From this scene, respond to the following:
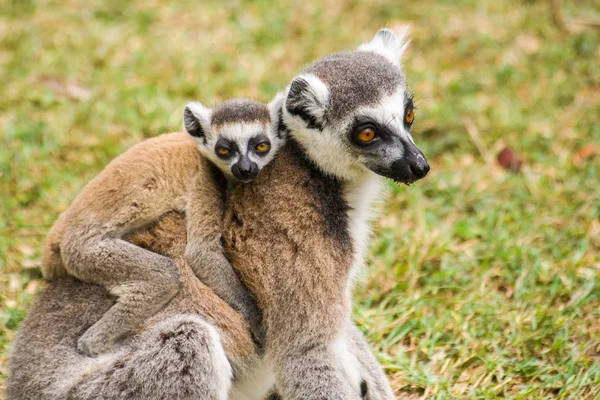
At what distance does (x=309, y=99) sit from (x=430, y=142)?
14.9 feet

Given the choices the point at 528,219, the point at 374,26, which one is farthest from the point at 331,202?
the point at 374,26

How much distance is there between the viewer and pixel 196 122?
213 inches

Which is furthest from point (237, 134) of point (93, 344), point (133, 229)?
point (93, 344)

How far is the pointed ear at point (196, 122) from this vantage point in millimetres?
5363

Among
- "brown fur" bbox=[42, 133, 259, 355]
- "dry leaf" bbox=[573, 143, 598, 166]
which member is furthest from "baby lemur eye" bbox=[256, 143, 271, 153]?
"dry leaf" bbox=[573, 143, 598, 166]

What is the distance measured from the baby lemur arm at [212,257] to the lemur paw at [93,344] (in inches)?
28.1

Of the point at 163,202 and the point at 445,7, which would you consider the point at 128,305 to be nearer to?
the point at 163,202

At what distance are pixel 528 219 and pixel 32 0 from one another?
8.24 metres

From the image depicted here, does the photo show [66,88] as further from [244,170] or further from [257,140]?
[244,170]

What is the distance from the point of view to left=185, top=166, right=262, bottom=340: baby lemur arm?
4.87 meters

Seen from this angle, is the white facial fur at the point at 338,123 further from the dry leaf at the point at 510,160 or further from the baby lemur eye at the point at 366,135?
the dry leaf at the point at 510,160

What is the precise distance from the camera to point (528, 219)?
7789 millimetres

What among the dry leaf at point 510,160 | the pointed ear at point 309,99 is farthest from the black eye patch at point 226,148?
the dry leaf at point 510,160

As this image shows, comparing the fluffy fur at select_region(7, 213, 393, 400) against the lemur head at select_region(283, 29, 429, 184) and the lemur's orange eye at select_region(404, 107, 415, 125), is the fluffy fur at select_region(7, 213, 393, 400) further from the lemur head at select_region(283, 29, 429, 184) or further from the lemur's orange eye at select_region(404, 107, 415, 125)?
the lemur's orange eye at select_region(404, 107, 415, 125)
